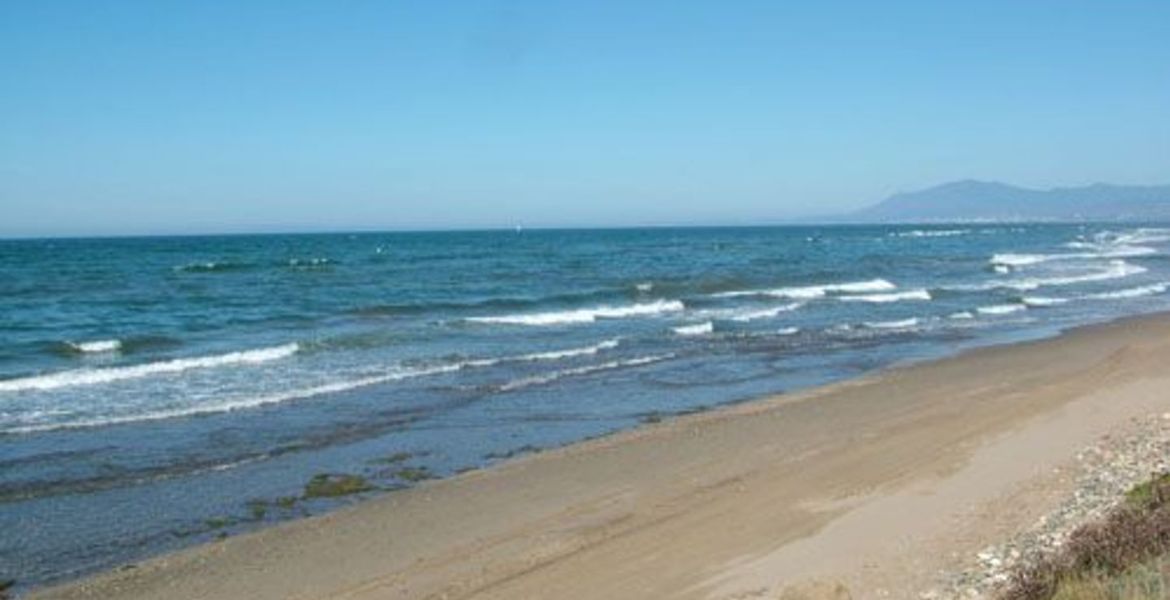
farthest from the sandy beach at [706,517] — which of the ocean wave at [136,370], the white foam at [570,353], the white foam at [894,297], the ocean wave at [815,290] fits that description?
the ocean wave at [815,290]

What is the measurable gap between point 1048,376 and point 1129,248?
77999 mm

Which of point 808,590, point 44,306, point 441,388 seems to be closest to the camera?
point 808,590

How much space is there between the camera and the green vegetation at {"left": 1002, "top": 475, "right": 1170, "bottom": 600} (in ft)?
20.4

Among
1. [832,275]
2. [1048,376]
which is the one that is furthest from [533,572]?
[832,275]

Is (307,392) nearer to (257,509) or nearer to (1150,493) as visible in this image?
(257,509)

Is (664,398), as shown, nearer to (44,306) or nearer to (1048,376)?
(1048,376)

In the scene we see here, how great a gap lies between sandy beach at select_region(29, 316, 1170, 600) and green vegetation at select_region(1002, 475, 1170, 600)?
1.01m

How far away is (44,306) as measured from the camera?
129 ft

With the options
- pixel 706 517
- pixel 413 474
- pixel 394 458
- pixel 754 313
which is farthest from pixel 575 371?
pixel 754 313

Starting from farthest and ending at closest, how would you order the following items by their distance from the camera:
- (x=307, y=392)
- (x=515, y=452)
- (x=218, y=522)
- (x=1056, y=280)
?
(x=1056, y=280)
(x=307, y=392)
(x=515, y=452)
(x=218, y=522)

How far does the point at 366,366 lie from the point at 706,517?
13865 mm

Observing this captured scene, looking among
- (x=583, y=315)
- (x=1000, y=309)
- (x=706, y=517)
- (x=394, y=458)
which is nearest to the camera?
(x=706, y=517)

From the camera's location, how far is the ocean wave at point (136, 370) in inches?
830

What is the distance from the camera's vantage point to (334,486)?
12898 mm
